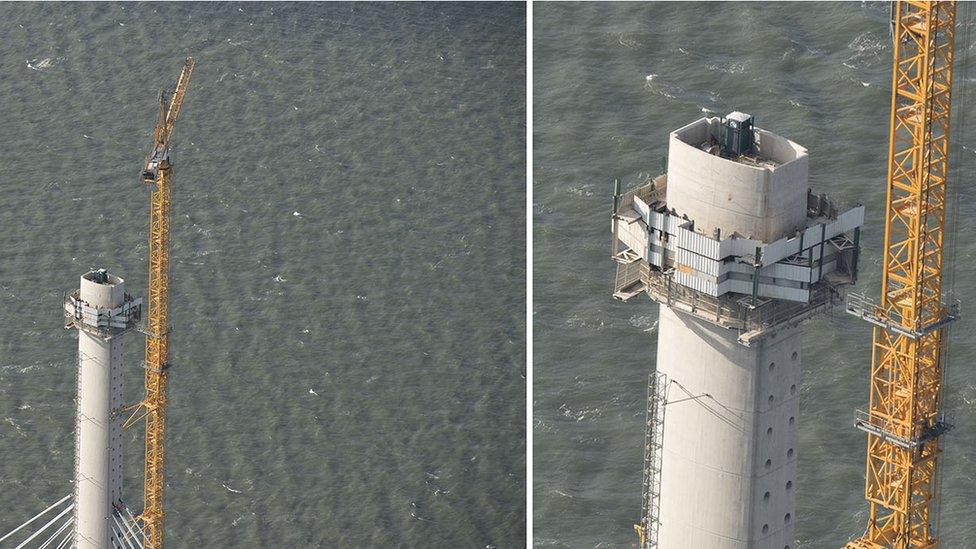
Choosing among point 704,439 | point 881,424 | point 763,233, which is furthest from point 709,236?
point 881,424

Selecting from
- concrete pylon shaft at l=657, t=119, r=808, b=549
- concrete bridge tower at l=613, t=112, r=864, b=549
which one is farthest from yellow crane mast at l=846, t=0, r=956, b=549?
concrete pylon shaft at l=657, t=119, r=808, b=549

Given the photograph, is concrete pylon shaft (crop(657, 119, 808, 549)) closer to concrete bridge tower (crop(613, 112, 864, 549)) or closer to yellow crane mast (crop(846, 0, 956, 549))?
concrete bridge tower (crop(613, 112, 864, 549))

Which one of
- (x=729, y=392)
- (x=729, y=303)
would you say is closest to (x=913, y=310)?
(x=729, y=392)

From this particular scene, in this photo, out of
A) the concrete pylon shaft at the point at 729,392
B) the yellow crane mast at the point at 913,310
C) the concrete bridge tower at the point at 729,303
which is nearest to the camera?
the concrete pylon shaft at the point at 729,392

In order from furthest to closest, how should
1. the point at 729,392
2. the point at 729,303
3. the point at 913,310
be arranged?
the point at 913,310 → the point at 729,392 → the point at 729,303

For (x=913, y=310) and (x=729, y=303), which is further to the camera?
(x=913, y=310)

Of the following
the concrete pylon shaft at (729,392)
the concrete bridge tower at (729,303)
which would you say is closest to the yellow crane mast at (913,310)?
the concrete bridge tower at (729,303)

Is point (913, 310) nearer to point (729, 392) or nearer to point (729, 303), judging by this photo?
point (729, 392)

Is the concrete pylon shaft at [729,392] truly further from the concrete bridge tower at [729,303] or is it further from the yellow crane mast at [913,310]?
the yellow crane mast at [913,310]

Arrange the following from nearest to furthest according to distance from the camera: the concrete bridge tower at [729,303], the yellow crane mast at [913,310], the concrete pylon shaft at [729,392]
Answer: the concrete pylon shaft at [729,392], the concrete bridge tower at [729,303], the yellow crane mast at [913,310]

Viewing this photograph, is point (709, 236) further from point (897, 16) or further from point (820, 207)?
point (897, 16)
